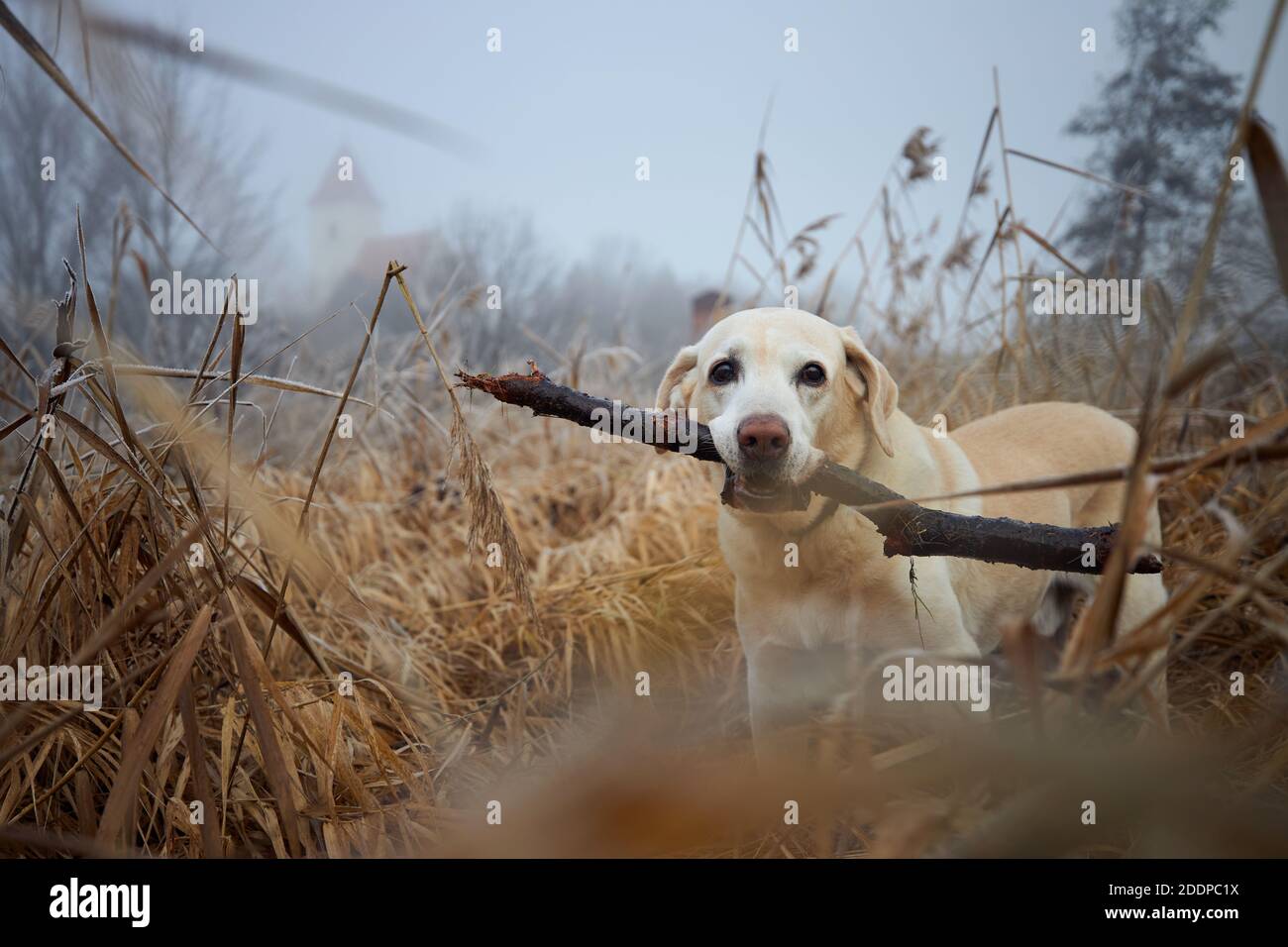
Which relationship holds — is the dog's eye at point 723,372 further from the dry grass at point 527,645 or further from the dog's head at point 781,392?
the dry grass at point 527,645

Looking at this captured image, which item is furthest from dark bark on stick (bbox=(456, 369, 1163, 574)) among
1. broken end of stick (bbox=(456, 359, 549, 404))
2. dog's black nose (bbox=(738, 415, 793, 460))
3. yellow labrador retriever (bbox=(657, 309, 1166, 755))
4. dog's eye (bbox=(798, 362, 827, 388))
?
dog's eye (bbox=(798, 362, 827, 388))

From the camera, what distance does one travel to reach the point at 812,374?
1979 millimetres

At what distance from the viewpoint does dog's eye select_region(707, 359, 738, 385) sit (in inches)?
79.4

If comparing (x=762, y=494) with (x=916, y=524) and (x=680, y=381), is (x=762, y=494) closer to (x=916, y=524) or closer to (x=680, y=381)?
(x=916, y=524)

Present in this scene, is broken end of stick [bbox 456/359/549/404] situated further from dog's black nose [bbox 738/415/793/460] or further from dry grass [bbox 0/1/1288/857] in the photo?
dog's black nose [bbox 738/415/793/460]

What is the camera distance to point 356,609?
264 centimetres

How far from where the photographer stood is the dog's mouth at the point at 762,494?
69.5 inches

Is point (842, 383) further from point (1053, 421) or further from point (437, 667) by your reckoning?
point (437, 667)

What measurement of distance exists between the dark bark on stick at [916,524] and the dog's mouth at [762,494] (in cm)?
18

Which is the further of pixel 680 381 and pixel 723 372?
pixel 680 381

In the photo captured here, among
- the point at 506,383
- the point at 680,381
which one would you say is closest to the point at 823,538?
the point at 680,381

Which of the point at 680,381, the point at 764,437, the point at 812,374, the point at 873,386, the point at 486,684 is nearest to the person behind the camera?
the point at 764,437

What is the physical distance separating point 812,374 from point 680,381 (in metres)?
0.44
